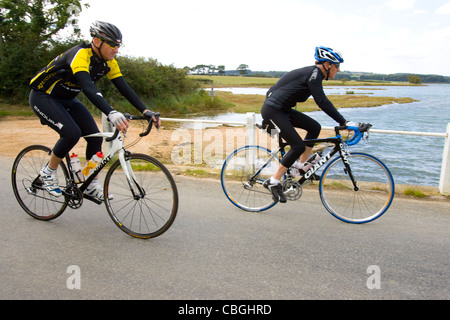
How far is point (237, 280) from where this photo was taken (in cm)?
318

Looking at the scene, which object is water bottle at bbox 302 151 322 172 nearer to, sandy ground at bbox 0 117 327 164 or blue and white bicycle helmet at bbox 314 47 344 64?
blue and white bicycle helmet at bbox 314 47 344 64

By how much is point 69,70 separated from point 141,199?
168cm

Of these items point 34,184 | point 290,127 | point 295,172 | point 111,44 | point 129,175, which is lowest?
point 34,184

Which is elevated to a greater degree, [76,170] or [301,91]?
[301,91]

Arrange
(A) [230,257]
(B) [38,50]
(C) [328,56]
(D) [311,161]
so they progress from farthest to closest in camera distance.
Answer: (B) [38,50] < (D) [311,161] < (C) [328,56] < (A) [230,257]

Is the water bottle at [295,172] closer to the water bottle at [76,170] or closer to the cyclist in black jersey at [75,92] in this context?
the cyclist in black jersey at [75,92]

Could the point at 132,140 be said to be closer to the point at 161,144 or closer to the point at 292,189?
the point at 161,144

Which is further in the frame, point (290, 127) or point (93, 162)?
point (290, 127)

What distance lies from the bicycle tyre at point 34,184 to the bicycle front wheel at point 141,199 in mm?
747

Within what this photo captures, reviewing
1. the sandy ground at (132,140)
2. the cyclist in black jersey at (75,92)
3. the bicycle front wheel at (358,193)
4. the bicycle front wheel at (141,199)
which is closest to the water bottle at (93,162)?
the cyclist in black jersey at (75,92)

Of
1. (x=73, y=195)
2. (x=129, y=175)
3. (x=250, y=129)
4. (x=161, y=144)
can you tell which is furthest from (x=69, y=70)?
(x=161, y=144)

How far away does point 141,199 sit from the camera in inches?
165

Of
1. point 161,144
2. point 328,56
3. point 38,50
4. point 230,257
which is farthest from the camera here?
point 38,50
